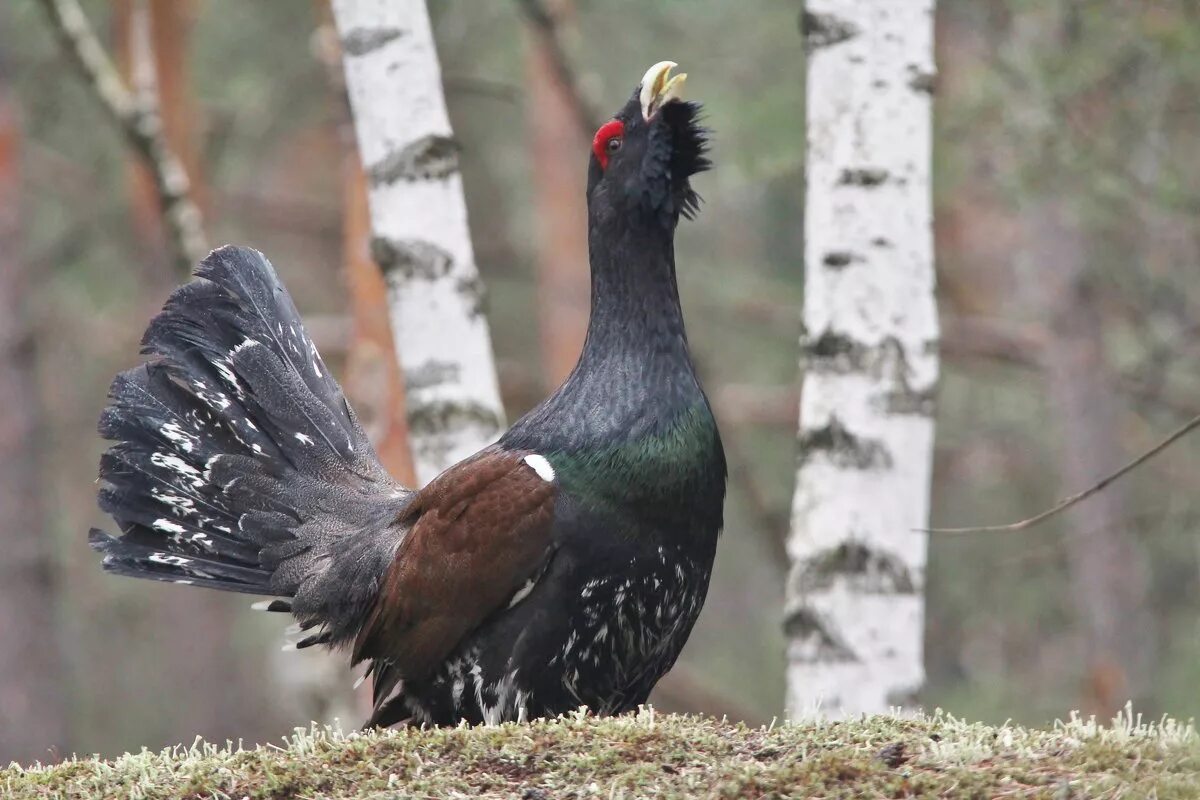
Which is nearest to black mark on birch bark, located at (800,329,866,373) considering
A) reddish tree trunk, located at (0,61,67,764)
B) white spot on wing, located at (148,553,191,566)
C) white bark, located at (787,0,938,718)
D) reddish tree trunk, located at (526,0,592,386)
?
white bark, located at (787,0,938,718)

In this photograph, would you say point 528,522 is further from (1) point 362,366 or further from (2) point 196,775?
(1) point 362,366

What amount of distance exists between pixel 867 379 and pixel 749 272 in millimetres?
11817

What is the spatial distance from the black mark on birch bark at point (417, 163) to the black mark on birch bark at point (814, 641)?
2.33m

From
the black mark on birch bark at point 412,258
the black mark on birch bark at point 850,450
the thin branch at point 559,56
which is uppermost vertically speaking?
the thin branch at point 559,56

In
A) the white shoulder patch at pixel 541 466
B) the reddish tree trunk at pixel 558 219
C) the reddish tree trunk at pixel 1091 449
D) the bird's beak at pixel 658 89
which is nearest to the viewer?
the white shoulder patch at pixel 541 466

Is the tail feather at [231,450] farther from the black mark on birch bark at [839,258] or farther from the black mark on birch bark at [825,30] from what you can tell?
the black mark on birch bark at [825,30]

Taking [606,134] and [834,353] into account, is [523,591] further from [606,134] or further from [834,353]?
[834,353]

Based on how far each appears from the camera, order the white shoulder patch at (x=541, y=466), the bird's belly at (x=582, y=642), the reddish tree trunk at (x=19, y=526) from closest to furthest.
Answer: the bird's belly at (x=582, y=642) < the white shoulder patch at (x=541, y=466) < the reddish tree trunk at (x=19, y=526)

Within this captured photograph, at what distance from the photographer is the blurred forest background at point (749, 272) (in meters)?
11.0

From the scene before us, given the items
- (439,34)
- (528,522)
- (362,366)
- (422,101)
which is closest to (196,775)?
(528,522)

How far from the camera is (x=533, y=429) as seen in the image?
→ 4.68 metres

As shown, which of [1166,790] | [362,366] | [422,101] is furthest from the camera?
[362,366]

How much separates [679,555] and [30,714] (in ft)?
31.7

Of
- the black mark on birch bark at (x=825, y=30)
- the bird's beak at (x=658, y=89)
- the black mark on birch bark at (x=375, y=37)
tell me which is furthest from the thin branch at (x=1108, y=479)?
the black mark on birch bark at (x=375, y=37)
